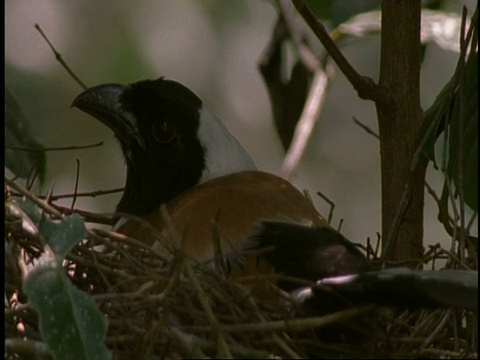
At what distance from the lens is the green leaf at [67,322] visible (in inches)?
102

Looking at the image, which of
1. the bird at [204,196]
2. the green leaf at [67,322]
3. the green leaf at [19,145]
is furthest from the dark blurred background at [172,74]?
the green leaf at [67,322]

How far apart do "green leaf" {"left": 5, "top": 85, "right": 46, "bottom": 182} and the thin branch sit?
1012 mm

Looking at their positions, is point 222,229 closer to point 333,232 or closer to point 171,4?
point 333,232

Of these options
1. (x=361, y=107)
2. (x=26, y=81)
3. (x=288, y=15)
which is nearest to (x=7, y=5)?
(x=26, y=81)

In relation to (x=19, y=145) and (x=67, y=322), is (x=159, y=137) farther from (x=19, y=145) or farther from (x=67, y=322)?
(x=67, y=322)

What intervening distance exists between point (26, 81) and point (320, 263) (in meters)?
4.33

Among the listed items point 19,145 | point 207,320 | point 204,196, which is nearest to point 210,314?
point 207,320

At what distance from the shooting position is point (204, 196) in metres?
3.71

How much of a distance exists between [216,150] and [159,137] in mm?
247

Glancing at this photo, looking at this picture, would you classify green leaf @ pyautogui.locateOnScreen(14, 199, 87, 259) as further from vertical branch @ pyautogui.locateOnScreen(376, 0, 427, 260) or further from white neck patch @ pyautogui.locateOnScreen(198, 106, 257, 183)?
white neck patch @ pyautogui.locateOnScreen(198, 106, 257, 183)

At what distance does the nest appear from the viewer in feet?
9.30

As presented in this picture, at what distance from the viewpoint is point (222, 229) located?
134 inches

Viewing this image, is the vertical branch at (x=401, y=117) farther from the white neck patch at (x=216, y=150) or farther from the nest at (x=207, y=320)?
the white neck patch at (x=216, y=150)

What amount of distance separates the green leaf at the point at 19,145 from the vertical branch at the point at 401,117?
1145 millimetres
